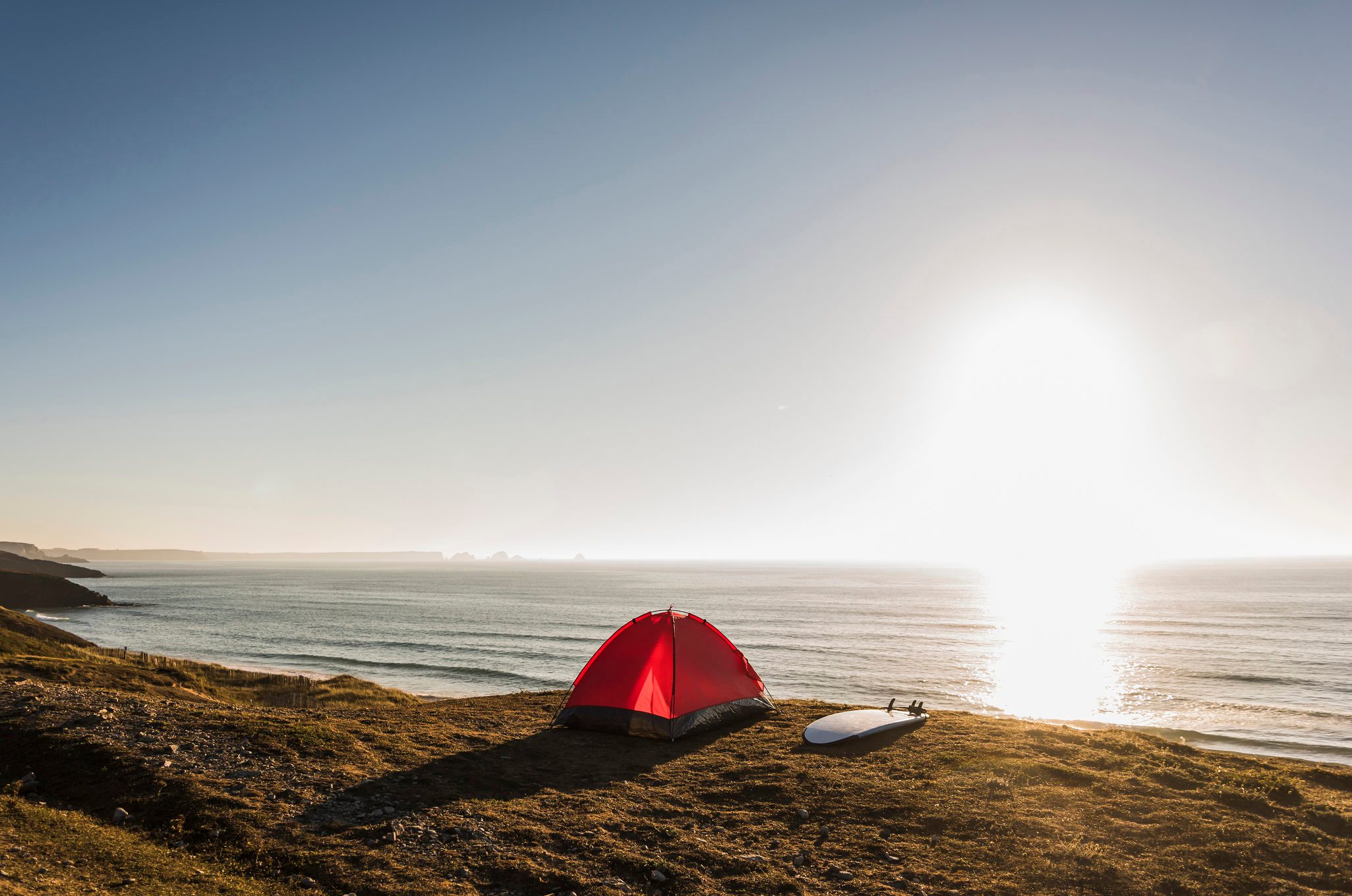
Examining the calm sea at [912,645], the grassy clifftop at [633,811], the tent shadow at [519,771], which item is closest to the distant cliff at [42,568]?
the calm sea at [912,645]

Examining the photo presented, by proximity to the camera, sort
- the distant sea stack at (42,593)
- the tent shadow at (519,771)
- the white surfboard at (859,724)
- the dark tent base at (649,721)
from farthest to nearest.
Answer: the distant sea stack at (42,593), the dark tent base at (649,721), the white surfboard at (859,724), the tent shadow at (519,771)

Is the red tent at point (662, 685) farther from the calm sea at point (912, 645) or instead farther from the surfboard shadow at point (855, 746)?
the calm sea at point (912, 645)

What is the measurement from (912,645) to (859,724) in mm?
43481

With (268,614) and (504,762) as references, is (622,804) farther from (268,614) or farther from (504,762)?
(268,614)

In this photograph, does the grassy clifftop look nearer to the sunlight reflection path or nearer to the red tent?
the red tent

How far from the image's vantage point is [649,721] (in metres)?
14.2

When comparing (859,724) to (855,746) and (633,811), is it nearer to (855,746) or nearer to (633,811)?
(855,746)

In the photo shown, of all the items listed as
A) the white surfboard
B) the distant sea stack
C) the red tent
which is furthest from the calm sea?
the red tent

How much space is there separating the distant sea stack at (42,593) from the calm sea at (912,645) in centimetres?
665

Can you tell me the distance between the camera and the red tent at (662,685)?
14422 mm

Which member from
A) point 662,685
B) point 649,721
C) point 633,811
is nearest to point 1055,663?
point 662,685

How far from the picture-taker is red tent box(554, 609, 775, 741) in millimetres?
14422

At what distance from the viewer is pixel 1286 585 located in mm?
132000

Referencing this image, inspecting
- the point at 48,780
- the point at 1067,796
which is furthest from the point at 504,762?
the point at 1067,796
